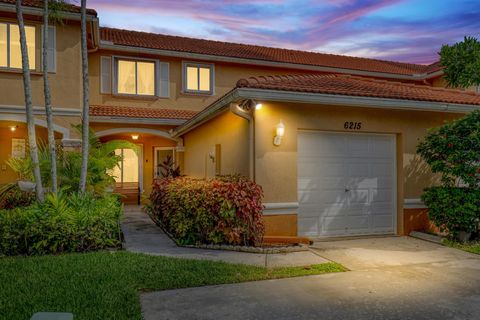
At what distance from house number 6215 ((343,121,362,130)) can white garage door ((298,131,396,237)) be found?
0.22 m

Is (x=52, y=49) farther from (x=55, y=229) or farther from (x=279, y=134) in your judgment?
(x=279, y=134)

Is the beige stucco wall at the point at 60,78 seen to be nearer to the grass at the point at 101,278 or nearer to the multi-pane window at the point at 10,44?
the multi-pane window at the point at 10,44

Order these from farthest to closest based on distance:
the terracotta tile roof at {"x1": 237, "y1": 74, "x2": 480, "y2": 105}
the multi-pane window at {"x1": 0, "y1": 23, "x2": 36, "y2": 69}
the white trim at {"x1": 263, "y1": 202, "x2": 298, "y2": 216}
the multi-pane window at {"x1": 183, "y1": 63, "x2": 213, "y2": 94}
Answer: the multi-pane window at {"x1": 183, "y1": 63, "x2": 213, "y2": 94} → the multi-pane window at {"x1": 0, "y1": 23, "x2": 36, "y2": 69} → the white trim at {"x1": 263, "y1": 202, "x2": 298, "y2": 216} → the terracotta tile roof at {"x1": 237, "y1": 74, "x2": 480, "y2": 105}

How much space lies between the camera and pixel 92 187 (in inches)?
372

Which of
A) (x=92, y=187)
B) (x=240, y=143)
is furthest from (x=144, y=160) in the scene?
(x=240, y=143)

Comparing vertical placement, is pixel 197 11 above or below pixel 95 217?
above

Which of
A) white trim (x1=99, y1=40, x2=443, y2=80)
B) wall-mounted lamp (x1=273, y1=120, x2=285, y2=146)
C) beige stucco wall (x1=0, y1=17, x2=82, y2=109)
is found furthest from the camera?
white trim (x1=99, y1=40, x2=443, y2=80)

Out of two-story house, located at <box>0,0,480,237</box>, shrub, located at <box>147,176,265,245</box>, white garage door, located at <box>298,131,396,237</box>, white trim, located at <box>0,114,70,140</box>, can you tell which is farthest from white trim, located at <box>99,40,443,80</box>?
shrub, located at <box>147,176,265,245</box>

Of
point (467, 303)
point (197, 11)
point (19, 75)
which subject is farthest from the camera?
point (197, 11)

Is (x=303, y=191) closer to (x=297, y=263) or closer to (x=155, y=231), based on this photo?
(x=297, y=263)

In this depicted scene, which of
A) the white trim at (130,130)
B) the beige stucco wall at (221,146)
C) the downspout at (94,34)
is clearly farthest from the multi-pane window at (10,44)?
the beige stucco wall at (221,146)

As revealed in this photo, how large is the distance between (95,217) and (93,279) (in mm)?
2214

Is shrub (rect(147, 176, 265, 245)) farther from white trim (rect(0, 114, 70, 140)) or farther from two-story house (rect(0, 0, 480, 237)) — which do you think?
white trim (rect(0, 114, 70, 140))

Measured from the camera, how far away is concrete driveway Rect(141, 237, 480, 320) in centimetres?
427
